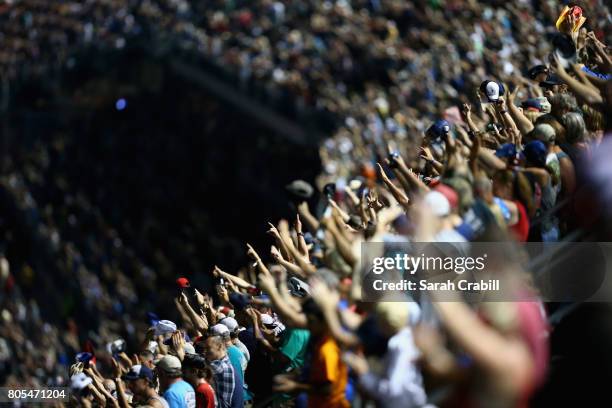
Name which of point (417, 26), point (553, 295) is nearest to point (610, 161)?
point (553, 295)

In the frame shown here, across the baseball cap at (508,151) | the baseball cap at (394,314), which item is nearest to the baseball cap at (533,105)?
the baseball cap at (508,151)

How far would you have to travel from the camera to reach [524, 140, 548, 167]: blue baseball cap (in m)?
8.80

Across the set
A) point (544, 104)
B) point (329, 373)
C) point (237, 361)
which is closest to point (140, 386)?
point (237, 361)

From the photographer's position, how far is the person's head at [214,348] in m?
10.1

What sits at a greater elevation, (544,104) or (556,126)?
(556,126)

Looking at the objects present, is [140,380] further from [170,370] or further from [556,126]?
[556,126]

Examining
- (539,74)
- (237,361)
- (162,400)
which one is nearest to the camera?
(162,400)

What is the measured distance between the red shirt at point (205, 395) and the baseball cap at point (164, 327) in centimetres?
176

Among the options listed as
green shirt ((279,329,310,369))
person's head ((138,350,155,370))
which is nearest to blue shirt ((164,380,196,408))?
green shirt ((279,329,310,369))

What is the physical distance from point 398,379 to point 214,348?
11.1 feet

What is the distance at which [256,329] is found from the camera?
9.93m

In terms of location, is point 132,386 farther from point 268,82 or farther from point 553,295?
point 268,82

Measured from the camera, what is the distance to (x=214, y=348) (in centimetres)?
1013

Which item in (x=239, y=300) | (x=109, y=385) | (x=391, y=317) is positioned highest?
(x=391, y=317)
